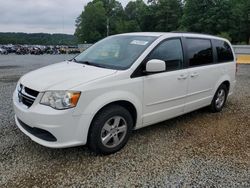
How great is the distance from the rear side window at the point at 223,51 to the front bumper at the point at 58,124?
350 centimetres

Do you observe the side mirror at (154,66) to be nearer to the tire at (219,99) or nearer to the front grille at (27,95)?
the front grille at (27,95)

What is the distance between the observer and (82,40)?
91312 millimetres

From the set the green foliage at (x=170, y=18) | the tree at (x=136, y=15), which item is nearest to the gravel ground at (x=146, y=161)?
the green foliage at (x=170, y=18)

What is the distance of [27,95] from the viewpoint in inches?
138

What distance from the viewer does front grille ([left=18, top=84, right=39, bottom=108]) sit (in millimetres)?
3400

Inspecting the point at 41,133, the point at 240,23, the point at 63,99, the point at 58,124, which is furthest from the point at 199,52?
the point at 240,23

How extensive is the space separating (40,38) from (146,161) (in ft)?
412

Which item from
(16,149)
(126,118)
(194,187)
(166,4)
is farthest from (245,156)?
(166,4)

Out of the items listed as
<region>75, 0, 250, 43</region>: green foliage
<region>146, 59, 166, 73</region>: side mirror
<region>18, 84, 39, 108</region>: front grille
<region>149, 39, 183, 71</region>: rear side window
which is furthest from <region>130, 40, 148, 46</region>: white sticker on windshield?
<region>75, 0, 250, 43</region>: green foliage

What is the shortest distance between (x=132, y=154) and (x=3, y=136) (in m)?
2.07

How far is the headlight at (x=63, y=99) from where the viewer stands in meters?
3.21

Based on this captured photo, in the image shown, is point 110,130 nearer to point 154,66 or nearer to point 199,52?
point 154,66

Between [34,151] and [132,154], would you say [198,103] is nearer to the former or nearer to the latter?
[132,154]

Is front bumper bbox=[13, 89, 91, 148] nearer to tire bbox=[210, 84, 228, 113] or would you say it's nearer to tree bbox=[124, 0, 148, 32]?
tire bbox=[210, 84, 228, 113]
